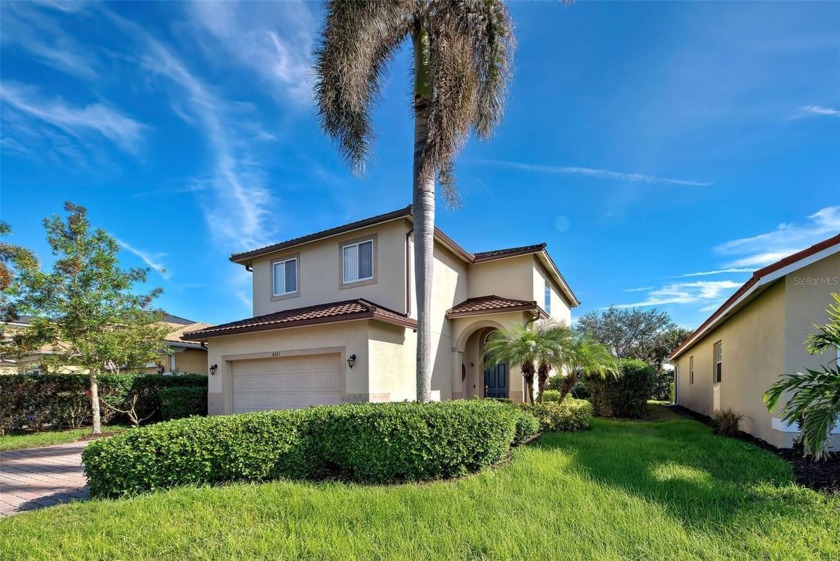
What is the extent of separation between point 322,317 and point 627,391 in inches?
455

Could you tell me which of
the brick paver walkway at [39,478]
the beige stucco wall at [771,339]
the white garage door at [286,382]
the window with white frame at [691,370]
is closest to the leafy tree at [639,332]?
the window with white frame at [691,370]

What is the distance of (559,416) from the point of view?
10625 mm

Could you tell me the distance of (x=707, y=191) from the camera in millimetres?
11977

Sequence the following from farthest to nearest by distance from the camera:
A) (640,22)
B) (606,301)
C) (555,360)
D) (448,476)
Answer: (606,301) → (555,360) → (640,22) → (448,476)

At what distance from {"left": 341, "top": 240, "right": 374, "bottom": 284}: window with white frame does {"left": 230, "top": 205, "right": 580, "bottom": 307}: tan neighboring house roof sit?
0.62 metres

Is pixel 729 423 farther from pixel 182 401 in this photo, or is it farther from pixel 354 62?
pixel 182 401

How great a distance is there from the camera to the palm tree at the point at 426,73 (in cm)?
827

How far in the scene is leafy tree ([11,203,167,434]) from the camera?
Answer: 1252 centimetres

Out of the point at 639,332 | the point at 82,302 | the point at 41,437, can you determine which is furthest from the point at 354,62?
the point at 639,332

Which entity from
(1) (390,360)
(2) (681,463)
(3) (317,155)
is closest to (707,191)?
(2) (681,463)

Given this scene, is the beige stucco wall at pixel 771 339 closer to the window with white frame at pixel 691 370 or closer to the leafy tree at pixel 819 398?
the leafy tree at pixel 819 398

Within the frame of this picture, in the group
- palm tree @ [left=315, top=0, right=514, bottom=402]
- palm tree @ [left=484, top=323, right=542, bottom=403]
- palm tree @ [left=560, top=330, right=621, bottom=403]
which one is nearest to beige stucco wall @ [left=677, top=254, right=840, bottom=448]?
palm tree @ [left=560, top=330, right=621, bottom=403]

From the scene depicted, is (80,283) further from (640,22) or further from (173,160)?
(640,22)

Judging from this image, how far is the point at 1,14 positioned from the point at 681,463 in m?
15.7
